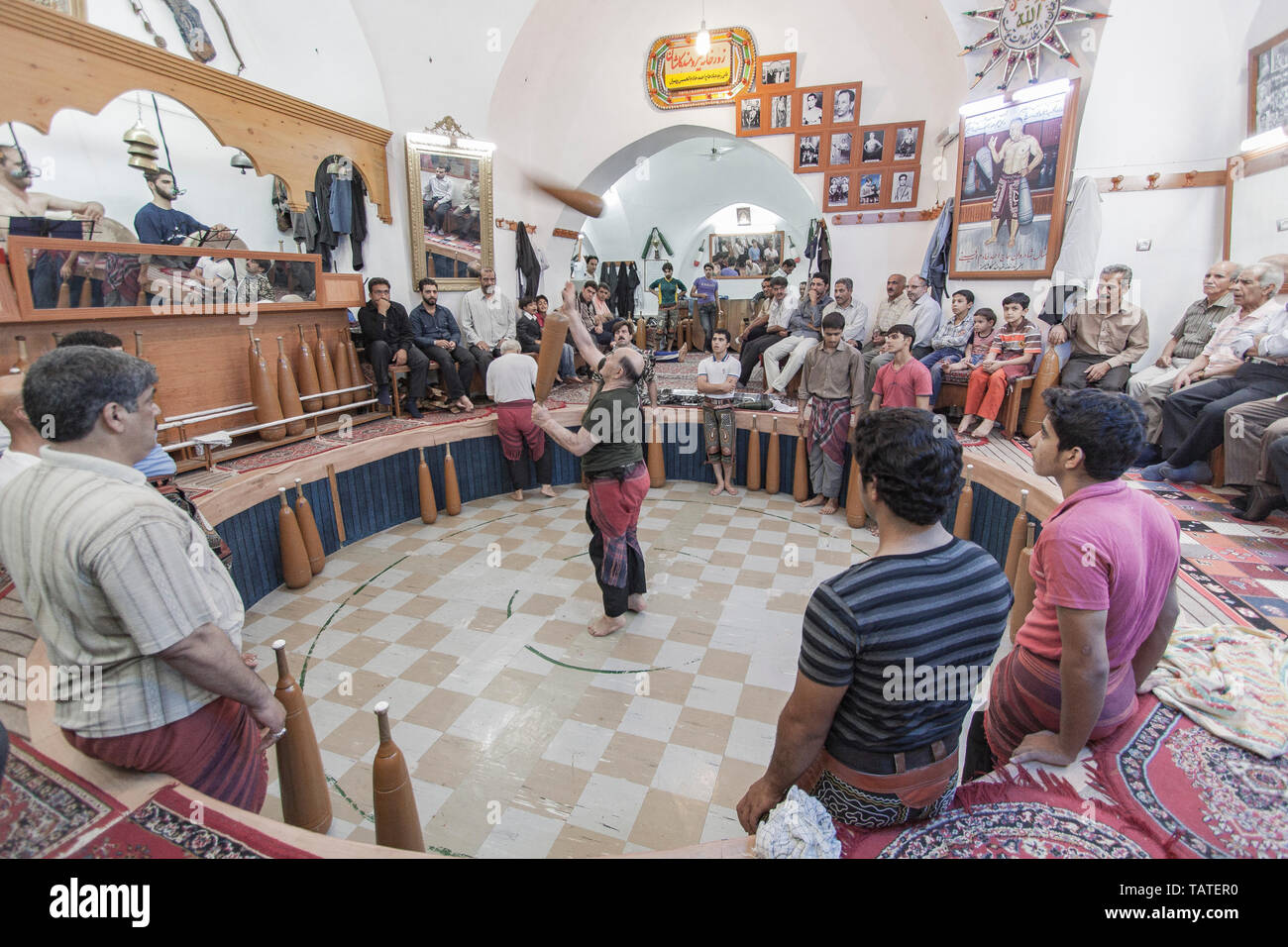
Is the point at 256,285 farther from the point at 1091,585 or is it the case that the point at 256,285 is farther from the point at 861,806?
the point at 1091,585

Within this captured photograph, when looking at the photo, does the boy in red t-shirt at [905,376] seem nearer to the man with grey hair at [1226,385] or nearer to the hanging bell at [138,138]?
the man with grey hair at [1226,385]

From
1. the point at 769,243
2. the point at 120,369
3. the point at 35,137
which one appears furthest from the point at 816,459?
the point at 769,243

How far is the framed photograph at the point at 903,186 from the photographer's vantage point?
741 cm

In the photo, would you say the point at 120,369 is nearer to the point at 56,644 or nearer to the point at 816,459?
the point at 56,644

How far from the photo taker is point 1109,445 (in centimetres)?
157

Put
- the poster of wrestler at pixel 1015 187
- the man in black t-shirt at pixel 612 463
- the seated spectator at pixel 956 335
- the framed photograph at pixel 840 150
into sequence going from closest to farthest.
A: 1. the man in black t-shirt at pixel 612 463
2. the poster of wrestler at pixel 1015 187
3. the seated spectator at pixel 956 335
4. the framed photograph at pixel 840 150

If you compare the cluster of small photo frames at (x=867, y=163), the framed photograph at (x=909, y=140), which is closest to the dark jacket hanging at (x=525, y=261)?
the cluster of small photo frames at (x=867, y=163)

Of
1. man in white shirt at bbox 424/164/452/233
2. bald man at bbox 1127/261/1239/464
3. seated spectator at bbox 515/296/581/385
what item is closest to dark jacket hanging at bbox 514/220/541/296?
seated spectator at bbox 515/296/581/385

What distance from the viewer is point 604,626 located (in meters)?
3.78

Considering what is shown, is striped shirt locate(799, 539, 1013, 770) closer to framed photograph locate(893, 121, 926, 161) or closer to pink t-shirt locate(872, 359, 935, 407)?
pink t-shirt locate(872, 359, 935, 407)

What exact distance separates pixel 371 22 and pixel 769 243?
12.2 meters

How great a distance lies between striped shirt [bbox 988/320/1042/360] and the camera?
5562mm

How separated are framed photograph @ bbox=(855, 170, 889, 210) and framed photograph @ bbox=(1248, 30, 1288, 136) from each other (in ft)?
10.8

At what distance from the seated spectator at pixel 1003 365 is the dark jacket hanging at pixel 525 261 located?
590 cm
